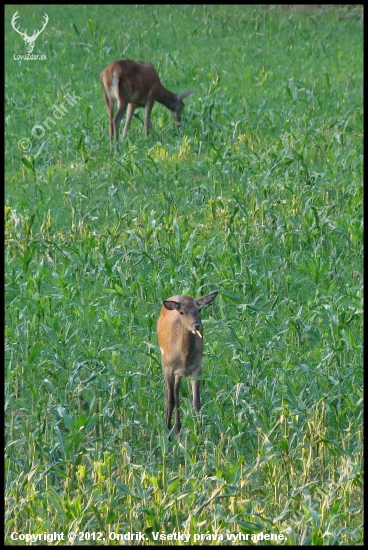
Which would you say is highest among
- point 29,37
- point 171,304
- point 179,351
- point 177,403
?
point 29,37

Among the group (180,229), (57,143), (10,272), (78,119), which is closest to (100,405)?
(10,272)

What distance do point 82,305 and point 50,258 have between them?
4.51 ft

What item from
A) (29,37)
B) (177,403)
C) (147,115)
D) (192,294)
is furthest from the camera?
(29,37)

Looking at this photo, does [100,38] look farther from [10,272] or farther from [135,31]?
[10,272]

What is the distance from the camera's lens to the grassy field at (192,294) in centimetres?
694

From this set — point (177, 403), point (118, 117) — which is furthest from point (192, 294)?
point (118, 117)

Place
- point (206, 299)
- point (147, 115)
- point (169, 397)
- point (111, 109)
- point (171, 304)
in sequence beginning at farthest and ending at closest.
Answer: point (147, 115) → point (111, 109) → point (169, 397) → point (206, 299) → point (171, 304)

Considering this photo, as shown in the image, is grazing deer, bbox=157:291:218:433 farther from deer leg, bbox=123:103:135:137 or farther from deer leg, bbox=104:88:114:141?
deer leg, bbox=123:103:135:137

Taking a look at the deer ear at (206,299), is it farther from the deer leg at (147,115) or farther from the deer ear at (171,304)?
the deer leg at (147,115)

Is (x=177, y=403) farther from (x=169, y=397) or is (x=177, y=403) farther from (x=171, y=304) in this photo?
(x=171, y=304)

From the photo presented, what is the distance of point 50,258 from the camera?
1103cm

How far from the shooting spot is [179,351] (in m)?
8.07

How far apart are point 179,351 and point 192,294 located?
188cm

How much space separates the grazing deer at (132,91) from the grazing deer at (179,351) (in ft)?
24.5
